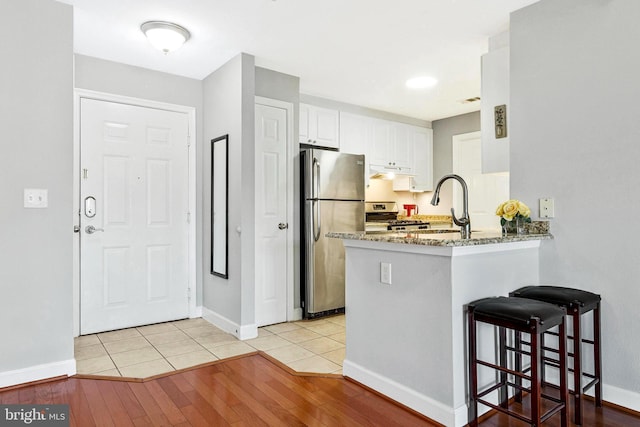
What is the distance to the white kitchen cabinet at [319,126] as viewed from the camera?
14.9 feet

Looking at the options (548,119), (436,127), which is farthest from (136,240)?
(436,127)

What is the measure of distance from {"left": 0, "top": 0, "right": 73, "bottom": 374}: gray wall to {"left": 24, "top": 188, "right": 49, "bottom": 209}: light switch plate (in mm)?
26

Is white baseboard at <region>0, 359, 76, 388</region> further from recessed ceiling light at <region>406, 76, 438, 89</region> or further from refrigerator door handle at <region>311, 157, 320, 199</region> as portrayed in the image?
recessed ceiling light at <region>406, 76, 438, 89</region>

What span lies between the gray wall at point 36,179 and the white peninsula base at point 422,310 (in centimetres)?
187

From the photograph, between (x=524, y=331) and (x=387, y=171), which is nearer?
(x=524, y=331)

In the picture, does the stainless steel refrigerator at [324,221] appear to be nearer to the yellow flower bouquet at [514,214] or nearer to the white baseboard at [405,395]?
the white baseboard at [405,395]

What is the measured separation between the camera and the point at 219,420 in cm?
212

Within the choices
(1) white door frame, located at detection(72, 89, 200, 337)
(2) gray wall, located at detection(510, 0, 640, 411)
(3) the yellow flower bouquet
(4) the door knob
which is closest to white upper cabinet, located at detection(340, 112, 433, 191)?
(1) white door frame, located at detection(72, 89, 200, 337)

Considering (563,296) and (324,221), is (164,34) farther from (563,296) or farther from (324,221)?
(563,296)

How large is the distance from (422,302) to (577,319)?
0.79 m

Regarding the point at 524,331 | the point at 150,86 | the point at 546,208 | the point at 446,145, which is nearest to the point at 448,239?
the point at 524,331

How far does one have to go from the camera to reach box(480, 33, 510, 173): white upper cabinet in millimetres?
2871

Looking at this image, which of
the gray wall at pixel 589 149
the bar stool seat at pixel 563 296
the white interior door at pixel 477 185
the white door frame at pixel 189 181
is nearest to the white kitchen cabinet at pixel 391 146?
the white interior door at pixel 477 185

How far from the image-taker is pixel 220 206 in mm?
3779
